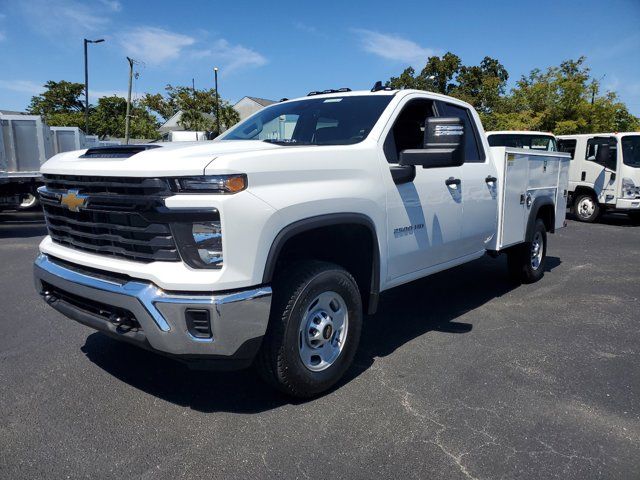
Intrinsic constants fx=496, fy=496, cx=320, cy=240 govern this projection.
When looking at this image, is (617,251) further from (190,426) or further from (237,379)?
(190,426)

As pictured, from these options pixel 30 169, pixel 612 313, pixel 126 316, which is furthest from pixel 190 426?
pixel 30 169

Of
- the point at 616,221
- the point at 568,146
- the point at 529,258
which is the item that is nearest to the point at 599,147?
the point at 568,146

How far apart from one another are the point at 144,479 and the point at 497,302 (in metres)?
4.16

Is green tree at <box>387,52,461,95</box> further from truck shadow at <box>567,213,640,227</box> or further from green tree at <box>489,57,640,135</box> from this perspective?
truck shadow at <box>567,213,640,227</box>

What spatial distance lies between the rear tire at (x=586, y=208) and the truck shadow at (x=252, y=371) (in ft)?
26.6

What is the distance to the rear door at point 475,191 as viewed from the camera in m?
4.44

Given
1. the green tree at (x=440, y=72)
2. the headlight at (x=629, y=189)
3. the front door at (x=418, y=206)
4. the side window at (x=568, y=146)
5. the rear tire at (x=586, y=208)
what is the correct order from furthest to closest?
the green tree at (x=440, y=72) < the side window at (x=568, y=146) < the rear tire at (x=586, y=208) < the headlight at (x=629, y=189) < the front door at (x=418, y=206)

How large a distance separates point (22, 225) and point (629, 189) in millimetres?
14752

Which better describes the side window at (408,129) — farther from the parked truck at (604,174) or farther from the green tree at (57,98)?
the green tree at (57,98)

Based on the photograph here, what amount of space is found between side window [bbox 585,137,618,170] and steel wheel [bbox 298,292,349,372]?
464 inches

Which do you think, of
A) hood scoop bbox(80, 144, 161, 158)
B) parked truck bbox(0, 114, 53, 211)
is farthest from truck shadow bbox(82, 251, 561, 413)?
parked truck bbox(0, 114, 53, 211)

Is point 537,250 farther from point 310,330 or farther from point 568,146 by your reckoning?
point 568,146

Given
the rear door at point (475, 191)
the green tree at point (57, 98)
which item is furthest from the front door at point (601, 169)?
the green tree at point (57, 98)

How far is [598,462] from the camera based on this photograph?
2572mm
